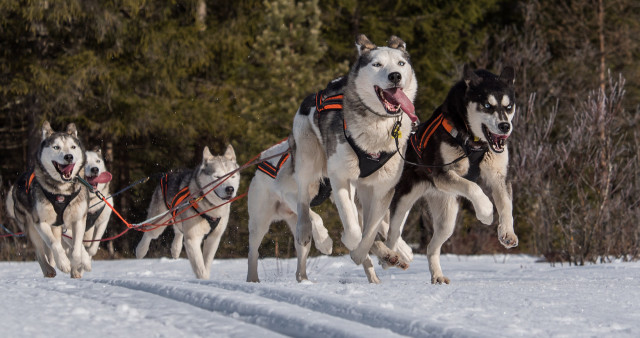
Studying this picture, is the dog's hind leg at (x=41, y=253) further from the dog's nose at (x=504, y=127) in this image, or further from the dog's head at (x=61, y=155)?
the dog's nose at (x=504, y=127)

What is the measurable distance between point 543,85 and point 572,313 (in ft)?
47.5

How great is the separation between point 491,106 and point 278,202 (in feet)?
7.83

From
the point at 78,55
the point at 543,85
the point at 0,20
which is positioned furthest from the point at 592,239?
the point at 0,20

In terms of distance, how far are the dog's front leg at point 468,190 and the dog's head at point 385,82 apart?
45 cm

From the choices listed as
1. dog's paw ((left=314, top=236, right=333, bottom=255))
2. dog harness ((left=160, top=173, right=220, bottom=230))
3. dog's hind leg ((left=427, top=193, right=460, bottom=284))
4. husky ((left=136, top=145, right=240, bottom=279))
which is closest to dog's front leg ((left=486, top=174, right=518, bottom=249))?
dog's hind leg ((left=427, top=193, right=460, bottom=284))

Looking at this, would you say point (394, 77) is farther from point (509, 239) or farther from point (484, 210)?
point (509, 239)

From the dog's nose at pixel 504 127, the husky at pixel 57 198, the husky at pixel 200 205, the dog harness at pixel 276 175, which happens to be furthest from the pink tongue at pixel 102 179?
the dog's nose at pixel 504 127

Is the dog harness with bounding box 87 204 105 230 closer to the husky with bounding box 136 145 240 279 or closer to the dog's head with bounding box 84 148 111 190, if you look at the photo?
the dog's head with bounding box 84 148 111 190

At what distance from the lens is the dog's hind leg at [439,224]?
627 centimetres

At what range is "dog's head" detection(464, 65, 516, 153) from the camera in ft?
18.2

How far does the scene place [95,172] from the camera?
9.45m

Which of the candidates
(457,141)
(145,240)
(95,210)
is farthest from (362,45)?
(95,210)

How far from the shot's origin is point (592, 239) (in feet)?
33.9

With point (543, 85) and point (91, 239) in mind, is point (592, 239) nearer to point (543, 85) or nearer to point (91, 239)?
point (91, 239)
